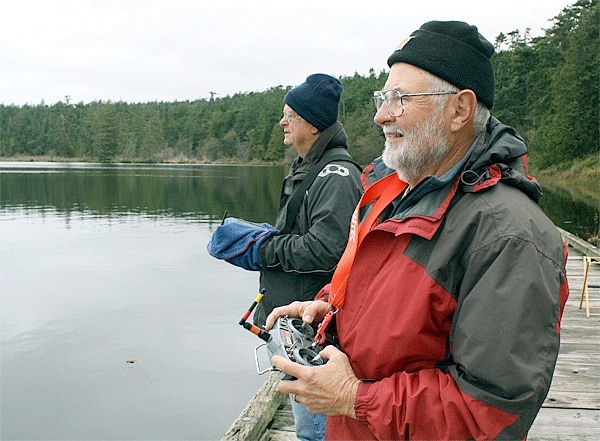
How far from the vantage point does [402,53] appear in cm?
204

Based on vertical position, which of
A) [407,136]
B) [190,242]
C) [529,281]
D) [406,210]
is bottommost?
[190,242]

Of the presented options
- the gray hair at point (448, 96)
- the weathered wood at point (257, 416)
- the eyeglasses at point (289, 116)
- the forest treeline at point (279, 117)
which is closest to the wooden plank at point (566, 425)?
the weathered wood at point (257, 416)

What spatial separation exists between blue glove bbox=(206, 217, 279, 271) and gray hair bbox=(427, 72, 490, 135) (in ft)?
6.21

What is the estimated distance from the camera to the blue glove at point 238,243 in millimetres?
3676

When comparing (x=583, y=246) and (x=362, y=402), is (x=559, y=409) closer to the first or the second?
(x=362, y=402)

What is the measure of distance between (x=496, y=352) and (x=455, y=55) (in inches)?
37.7

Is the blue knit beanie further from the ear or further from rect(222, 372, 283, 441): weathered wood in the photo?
rect(222, 372, 283, 441): weathered wood

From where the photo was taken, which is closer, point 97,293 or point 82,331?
point 82,331

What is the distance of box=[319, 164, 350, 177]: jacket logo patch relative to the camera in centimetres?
358

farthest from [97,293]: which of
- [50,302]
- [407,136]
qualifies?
[407,136]

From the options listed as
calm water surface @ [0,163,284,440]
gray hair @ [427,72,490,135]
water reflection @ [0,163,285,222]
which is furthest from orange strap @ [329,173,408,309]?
water reflection @ [0,163,285,222]

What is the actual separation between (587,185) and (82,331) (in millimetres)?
38704

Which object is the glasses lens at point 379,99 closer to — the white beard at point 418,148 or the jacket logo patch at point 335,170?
the white beard at point 418,148

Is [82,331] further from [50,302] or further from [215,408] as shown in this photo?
[215,408]
